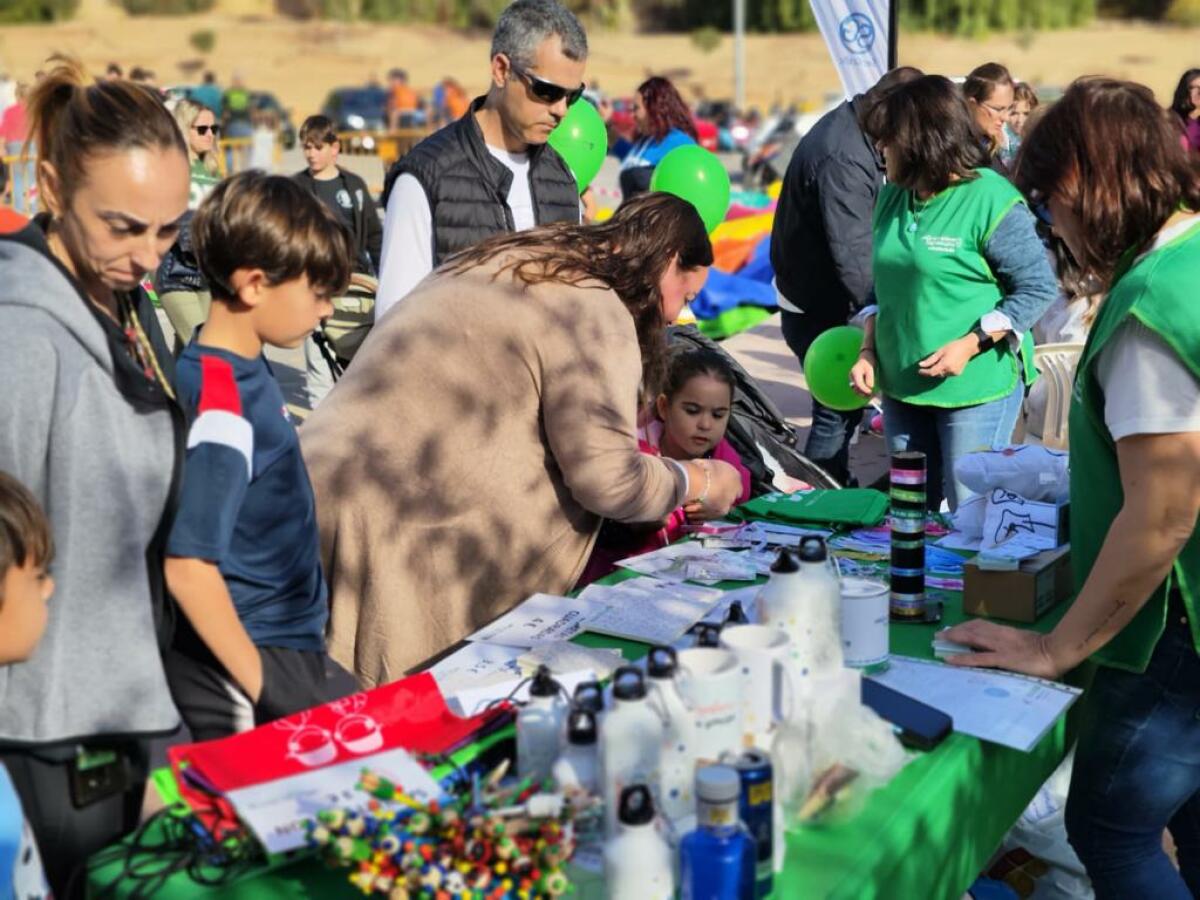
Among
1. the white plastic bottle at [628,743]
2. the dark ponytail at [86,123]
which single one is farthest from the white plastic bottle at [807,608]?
the dark ponytail at [86,123]

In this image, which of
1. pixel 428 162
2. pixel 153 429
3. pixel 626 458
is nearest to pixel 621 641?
pixel 626 458

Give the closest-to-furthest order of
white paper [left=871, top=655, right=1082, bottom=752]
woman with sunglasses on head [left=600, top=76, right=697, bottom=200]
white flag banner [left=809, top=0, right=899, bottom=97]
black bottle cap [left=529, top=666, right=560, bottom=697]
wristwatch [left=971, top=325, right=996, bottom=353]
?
1. black bottle cap [left=529, top=666, right=560, bottom=697]
2. white paper [left=871, top=655, right=1082, bottom=752]
3. wristwatch [left=971, top=325, right=996, bottom=353]
4. white flag banner [left=809, top=0, right=899, bottom=97]
5. woman with sunglasses on head [left=600, top=76, right=697, bottom=200]

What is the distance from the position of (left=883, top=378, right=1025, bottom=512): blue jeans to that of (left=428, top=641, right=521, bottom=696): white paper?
1.83 m

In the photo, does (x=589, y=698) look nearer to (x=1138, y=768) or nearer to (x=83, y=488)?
(x=83, y=488)

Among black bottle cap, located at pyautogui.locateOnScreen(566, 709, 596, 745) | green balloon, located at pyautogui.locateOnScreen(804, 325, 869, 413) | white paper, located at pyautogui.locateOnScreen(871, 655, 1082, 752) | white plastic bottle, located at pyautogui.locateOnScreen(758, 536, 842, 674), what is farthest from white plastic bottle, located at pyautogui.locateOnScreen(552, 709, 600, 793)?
green balloon, located at pyautogui.locateOnScreen(804, 325, 869, 413)

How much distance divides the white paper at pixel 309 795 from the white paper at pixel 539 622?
78cm

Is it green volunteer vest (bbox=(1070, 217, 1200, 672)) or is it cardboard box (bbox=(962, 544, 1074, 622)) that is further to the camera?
cardboard box (bbox=(962, 544, 1074, 622))

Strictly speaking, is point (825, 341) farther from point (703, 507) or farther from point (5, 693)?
point (5, 693)

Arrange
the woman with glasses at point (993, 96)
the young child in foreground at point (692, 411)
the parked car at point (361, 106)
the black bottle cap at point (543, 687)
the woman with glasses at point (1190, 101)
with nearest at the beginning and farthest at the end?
1. the black bottle cap at point (543, 687)
2. the young child in foreground at point (692, 411)
3. the woman with glasses at point (993, 96)
4. the woman with glasses at point (1190, 101)
5. the parked car at point (361, 106)

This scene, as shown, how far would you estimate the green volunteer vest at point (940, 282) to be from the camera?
13.2ft

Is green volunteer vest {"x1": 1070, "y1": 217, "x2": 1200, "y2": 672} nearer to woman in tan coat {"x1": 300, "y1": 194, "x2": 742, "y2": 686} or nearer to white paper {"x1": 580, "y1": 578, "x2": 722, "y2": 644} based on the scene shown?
white paper {"x1": 580, "y1": 578, "x2": 722, "y2": 644}

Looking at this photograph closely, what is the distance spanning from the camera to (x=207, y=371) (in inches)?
84.6

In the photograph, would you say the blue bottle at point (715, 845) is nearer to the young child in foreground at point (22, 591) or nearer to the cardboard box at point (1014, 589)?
the young child in foreground at point (22, 591)

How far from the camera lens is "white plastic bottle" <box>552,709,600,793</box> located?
182 centimetres
